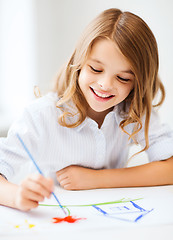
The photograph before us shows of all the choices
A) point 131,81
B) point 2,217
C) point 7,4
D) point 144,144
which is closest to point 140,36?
point 131,81

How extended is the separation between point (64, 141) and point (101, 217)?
1.06 feet

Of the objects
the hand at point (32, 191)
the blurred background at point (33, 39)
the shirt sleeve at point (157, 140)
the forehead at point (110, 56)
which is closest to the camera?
the hand at point (32, 191)

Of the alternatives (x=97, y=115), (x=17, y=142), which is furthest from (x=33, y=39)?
(x=17, y=142)

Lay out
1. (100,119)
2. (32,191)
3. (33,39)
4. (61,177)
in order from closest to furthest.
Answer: (32,191), (61,177), (100,119), (33,39)

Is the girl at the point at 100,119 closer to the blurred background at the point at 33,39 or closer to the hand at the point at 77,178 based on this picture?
the hand at the point at 77,178

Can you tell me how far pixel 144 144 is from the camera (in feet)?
3.41

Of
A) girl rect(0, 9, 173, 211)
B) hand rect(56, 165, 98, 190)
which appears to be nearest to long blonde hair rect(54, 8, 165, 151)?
girl rect(0, 9, 173, 211)

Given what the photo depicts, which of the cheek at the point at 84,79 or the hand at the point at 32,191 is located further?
the cheek at the point at 84,79

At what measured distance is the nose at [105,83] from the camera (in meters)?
0.80

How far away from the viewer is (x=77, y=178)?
865 mm

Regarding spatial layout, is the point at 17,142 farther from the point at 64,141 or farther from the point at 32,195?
the point at 32,195

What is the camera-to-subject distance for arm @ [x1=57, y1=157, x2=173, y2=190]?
2.83ft

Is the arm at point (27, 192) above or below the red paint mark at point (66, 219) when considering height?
above

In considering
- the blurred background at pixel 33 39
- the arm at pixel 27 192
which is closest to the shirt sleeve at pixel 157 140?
the arm at pixel 27 192
